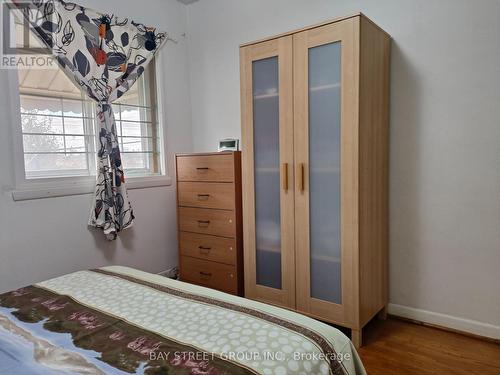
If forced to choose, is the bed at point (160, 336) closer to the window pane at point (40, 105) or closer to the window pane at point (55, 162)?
the window pane at point (55, 162)

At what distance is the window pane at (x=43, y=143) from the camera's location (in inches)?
86.7

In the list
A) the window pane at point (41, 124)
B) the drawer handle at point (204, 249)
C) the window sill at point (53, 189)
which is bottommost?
the drawer handle at point (204, 249)

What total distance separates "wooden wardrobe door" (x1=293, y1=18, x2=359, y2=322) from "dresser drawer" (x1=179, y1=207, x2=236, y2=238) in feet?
1.92

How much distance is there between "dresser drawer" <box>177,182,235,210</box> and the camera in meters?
2.53

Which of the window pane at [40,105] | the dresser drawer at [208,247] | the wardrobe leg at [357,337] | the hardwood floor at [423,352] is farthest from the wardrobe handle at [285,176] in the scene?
the window pane at [40,105]

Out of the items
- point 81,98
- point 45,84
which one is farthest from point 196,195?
point 45,84

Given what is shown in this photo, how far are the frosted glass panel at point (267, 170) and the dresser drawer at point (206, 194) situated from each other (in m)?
0.27

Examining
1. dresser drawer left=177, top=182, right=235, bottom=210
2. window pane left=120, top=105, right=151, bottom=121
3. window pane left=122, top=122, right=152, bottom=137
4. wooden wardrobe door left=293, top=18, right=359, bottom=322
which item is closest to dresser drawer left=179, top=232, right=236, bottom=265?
dresser drawer left=177, top=182, right=235, bottom=210

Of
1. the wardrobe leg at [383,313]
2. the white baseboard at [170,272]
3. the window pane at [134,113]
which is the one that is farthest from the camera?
the white baseboard at [170,272]

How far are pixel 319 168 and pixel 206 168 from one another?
3.08 ft

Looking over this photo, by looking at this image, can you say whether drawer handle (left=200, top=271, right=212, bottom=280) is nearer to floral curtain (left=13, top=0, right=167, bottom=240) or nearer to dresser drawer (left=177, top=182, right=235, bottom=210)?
dresser drawer (left=177, top=182, right=235, bottom=210)

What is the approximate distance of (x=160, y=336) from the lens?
1.05m

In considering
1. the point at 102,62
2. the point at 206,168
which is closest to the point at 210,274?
the point at 206,168

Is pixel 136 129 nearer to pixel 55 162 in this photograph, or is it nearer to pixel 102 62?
pixel 102 62
